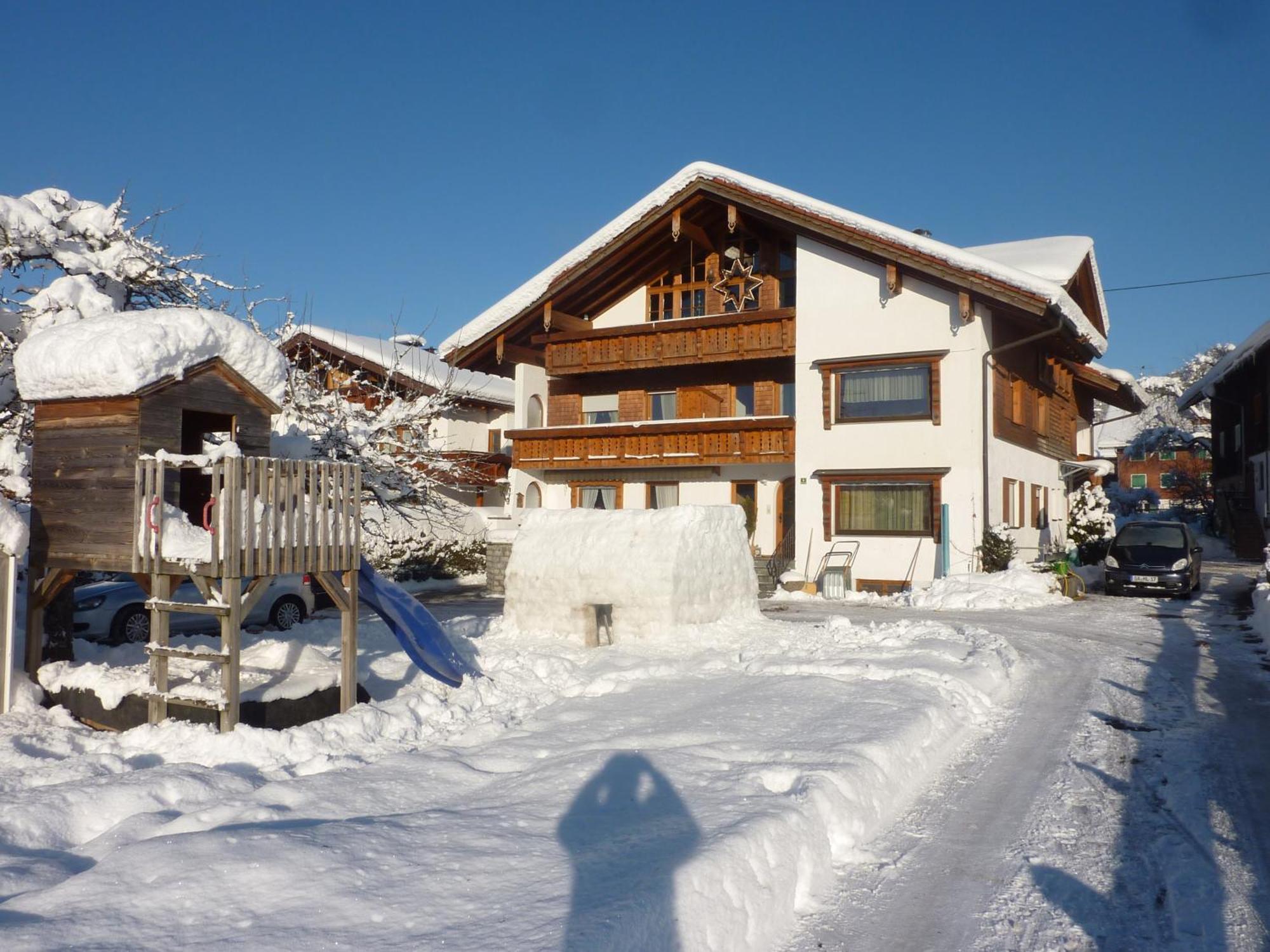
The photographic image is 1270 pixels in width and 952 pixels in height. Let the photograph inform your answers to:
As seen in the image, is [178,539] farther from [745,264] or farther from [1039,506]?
[1039,506]

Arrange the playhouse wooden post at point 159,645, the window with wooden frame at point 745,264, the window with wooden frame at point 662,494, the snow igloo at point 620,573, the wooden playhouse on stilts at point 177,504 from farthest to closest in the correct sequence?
the window with wooden frame at point 662,494
the window with wooden frame at point 745,264
the snow igloo at point 620,573
the playhouse wooden post at point 159,645
the wooden playhouse on stilts at point 177,504

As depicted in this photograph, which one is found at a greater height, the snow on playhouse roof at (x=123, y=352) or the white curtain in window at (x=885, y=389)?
the white curtain in window at (x=885, y=389)

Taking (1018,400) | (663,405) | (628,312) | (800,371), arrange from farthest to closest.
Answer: (628,312), (663,405), (1018,400), (800,371)

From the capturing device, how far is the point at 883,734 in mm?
7480

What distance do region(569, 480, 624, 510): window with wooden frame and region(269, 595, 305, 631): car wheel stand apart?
1035 cm

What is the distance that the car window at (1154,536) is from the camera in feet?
65.7

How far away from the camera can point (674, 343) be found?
2498 cm

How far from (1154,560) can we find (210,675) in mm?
17803

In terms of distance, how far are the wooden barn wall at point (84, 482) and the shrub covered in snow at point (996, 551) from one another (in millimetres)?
17297

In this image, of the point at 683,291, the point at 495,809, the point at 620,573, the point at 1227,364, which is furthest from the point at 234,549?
the point at 1227,364

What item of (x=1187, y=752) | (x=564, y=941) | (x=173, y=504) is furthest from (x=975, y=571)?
(x=564, y=941)

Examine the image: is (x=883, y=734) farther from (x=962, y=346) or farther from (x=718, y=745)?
(x=962, y=346)

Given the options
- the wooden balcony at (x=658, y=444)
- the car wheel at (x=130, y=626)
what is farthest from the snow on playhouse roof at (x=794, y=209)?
the car wheel at (x=130, y=626)

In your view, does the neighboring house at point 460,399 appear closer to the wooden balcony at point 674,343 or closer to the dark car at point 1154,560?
the wooden balcony at point 674,343
